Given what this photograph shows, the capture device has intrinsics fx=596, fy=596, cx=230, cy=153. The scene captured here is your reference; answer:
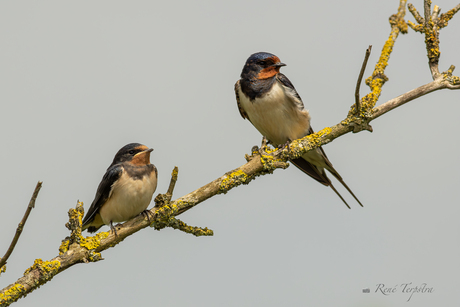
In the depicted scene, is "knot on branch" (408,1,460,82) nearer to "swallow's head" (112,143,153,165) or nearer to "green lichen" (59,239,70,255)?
"swallow's head" (112,143,153,165)

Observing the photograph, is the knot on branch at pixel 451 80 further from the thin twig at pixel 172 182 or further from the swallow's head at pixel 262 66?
the thin twig at pixel 172 182

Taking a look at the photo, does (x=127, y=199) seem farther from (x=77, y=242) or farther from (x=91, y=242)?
(x=77, y=242)

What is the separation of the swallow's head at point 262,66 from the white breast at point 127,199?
172cm

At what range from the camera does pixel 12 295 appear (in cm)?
472

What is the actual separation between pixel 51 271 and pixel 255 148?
7.39 feet

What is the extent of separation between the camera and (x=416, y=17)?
598cm

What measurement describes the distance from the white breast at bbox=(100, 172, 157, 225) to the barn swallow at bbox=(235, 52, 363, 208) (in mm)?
1479

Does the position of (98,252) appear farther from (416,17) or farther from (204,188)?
(416,17)

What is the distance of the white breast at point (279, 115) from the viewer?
696cm

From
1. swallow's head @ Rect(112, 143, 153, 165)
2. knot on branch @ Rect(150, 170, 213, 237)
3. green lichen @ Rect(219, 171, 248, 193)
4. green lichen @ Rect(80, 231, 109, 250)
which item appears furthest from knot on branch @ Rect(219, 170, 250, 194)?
swallow's head @ Rect(112, 143, 153, 165)

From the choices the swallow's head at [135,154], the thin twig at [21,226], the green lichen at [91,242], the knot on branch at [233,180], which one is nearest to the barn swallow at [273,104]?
the swallow's head at [135,154]

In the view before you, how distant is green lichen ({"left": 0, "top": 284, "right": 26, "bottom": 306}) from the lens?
4.68 m

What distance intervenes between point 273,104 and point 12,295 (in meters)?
3.59

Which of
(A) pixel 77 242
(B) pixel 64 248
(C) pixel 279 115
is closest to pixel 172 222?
(A) pixel 77 242
